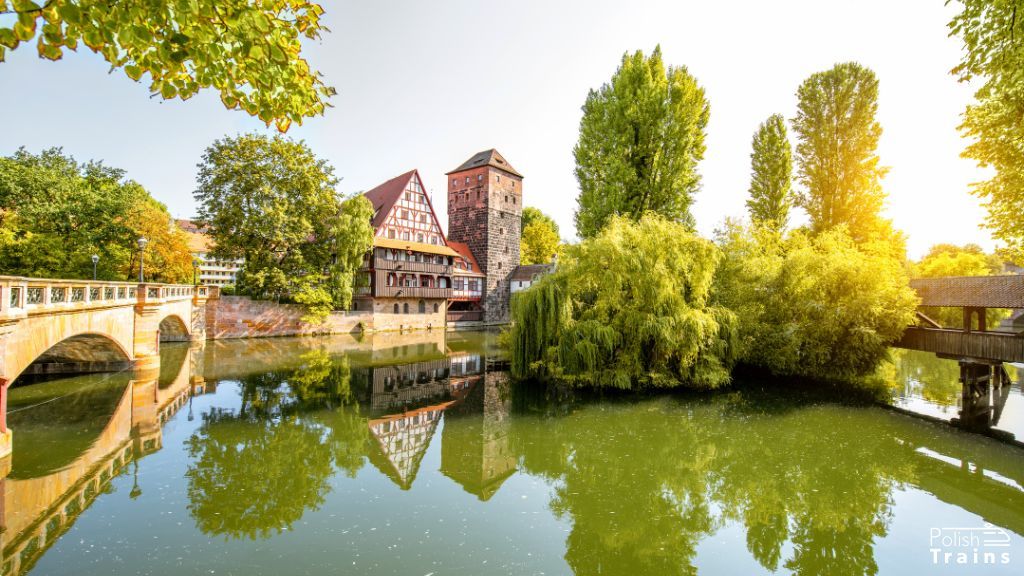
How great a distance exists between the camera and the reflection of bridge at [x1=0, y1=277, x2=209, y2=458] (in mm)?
7688

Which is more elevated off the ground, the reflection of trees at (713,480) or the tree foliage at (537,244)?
the tree foliage at (537,244)

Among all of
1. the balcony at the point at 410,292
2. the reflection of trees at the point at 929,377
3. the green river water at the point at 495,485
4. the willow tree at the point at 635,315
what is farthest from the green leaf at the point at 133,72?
the balcony at the point at 410,292

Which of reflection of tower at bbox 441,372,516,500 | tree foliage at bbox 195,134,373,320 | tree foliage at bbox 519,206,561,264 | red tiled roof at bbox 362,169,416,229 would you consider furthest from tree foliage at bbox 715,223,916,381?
tree foliage at bbox 519,206,561,264

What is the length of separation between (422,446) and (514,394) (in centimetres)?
502

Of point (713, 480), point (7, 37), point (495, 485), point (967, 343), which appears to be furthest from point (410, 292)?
point (7, 37)

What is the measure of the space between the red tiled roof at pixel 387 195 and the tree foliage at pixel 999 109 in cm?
3141

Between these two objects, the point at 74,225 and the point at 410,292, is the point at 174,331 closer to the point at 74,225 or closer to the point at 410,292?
the point at 74,225

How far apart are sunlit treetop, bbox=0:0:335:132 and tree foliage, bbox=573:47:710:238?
1701 cm

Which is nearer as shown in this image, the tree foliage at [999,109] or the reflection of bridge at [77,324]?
the tree foliage at [999,109]

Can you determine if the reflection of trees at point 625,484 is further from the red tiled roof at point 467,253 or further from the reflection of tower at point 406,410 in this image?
the red tiled roof at point 467,253

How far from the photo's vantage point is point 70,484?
695 cm

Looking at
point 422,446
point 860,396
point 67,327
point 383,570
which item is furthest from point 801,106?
point 67,327

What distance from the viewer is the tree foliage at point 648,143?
754 inches

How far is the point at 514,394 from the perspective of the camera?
1396cm
